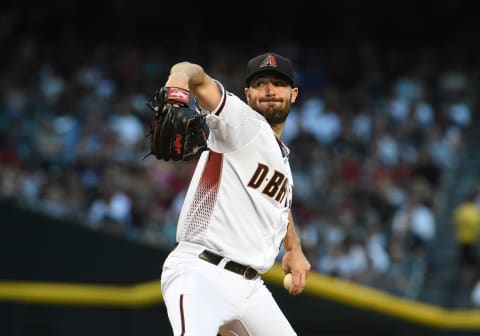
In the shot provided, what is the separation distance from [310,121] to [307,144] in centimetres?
63

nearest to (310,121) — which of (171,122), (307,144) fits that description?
(307,144)

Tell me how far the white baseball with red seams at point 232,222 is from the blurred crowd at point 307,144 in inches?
169

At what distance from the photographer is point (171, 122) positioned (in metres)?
3.55

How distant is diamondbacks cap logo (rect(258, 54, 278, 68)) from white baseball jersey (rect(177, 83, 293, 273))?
9.7 inches

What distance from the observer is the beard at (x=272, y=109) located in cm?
432

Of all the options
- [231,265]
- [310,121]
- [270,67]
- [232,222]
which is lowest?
[231,265]

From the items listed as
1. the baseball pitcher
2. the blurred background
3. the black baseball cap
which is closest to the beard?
the baseball pitcher

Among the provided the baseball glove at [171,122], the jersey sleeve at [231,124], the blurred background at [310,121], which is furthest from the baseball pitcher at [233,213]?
the blurred background at [310,121]

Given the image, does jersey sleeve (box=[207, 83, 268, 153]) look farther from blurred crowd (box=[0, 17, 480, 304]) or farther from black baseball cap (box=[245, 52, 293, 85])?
blurred crowd (box=[0, 17, 480, 304])

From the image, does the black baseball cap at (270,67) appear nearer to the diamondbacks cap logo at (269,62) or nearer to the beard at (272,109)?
the diamondbacks cap logo at (269,62)

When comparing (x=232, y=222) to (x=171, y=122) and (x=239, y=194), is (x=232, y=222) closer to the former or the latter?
(x=239, y=194)

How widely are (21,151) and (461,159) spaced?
5.33m

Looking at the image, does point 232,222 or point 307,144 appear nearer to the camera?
point 232,222

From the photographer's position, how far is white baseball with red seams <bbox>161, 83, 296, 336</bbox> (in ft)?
13.2
